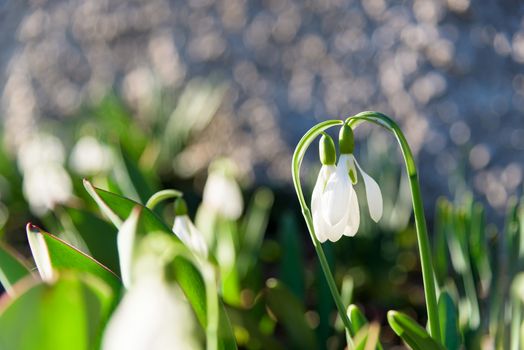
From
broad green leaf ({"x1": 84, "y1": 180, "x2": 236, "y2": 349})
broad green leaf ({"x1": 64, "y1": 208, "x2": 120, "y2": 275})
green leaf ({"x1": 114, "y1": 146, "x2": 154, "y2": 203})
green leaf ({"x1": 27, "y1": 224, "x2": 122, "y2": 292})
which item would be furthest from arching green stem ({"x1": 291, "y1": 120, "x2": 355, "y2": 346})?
green leaf ({"x1": 114, "y1": 146, "x2": 154, "y2": 203})

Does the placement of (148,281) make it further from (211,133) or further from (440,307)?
(211,133)

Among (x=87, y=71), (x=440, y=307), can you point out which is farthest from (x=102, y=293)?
(x=87, y=71)

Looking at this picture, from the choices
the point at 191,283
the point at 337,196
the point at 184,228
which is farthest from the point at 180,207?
the point at 337,196

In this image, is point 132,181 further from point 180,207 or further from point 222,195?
point 180,207

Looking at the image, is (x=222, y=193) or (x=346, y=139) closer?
(x=346, y=139)

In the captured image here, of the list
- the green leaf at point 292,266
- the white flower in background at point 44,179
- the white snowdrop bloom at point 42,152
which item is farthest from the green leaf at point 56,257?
the white snowdrop bloom at point 42,152
